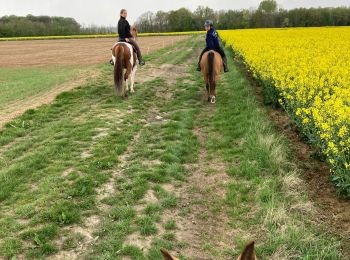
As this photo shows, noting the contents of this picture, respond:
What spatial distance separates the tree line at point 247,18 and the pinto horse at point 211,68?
73.4 meters

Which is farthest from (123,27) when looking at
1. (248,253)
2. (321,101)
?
(248,253)

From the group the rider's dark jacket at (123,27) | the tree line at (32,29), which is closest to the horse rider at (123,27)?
the rider's dark jacket at (123,27)

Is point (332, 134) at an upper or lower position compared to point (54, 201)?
upper

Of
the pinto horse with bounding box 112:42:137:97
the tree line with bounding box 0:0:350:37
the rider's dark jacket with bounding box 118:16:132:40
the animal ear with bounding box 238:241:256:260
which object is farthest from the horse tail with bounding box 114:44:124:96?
the tree line with bounding box 0:0:350:37

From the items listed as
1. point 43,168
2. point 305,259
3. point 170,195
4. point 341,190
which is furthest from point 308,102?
point 43,168

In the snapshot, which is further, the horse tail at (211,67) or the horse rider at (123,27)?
the horse rider at (123,27)

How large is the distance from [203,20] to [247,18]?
1092cm

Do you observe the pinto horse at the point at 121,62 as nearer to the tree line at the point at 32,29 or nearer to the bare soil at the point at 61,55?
the bare soil at the point at 61,55

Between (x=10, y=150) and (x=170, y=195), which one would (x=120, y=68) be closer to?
(x=10, y=150)

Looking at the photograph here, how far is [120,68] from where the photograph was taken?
11.6 m

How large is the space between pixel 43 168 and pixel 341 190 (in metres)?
5.05

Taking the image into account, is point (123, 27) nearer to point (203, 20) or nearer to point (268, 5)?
point (203, 20)

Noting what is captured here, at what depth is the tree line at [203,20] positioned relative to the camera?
3115 inches

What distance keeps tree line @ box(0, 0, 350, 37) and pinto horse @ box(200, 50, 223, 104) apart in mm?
73328
